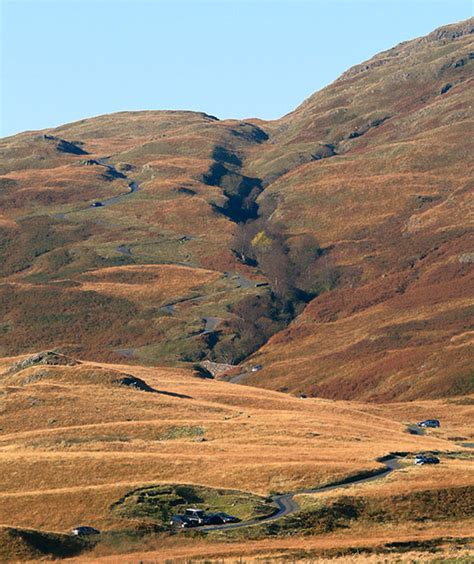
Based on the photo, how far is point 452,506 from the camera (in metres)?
75.6

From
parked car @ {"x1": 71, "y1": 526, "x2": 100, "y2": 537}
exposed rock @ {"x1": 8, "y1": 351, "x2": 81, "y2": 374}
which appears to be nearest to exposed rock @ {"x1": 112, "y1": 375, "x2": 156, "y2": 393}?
exposed rock @ {"x1": 8, "y1": 351, "x2": 81, "y2": 374}

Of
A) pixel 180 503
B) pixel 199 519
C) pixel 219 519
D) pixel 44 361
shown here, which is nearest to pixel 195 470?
pixel 180 503

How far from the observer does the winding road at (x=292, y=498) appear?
236 feet

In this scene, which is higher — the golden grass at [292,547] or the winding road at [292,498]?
the golden grass at [292,547]

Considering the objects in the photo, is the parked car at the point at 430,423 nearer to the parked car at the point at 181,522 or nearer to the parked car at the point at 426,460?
the parked car at the point at 426,460

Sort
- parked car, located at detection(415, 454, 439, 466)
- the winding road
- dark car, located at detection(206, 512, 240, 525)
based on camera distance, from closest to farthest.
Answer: the winding road, dark car, located at detection(206, 512, 240, 525), parked car, located at detection(415, 454, 439, 466)

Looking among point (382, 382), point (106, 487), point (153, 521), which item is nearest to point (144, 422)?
point (106, 487)

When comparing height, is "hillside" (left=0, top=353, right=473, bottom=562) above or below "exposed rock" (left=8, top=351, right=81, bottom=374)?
below

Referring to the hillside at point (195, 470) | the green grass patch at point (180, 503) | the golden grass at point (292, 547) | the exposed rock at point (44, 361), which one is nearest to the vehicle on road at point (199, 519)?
the green grass patch at point (180, 503)

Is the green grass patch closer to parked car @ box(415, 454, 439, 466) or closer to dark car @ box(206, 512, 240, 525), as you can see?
dark car @ box(206, 512, 240, 525)

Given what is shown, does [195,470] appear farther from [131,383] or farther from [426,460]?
[131,383]

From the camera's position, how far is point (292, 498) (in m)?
80.2

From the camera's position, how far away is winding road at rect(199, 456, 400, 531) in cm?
7188

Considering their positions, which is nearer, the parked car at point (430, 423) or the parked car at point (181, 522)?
the parked car at point (181, 522)
